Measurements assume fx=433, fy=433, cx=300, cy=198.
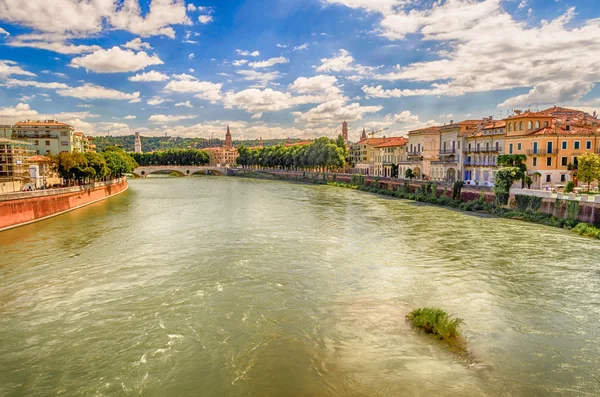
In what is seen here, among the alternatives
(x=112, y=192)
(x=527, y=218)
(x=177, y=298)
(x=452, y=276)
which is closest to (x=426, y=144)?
(x=527, y=218)

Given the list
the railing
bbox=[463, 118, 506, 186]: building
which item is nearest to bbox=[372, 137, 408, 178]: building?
bbox=[463, 118, 506, 186]: building

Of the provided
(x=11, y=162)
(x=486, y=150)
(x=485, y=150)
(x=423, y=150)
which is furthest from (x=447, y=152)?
(x=11, y=162)

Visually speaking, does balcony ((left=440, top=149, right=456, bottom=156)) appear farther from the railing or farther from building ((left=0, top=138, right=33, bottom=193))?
building ((left=0, top=138, right=33, bottom=193))

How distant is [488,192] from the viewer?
38781 millimetres

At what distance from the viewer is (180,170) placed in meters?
115

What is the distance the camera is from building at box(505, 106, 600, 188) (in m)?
40.0

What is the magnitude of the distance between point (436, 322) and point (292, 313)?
4.38 metres

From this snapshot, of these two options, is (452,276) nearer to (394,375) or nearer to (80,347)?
(394,375)

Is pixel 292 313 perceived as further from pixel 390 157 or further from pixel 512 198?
pixel 390 157

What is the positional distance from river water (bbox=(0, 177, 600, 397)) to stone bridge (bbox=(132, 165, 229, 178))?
8436cm

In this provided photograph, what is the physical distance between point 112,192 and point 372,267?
47822 millimetres

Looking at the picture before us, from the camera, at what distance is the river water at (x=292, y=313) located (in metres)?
9.95

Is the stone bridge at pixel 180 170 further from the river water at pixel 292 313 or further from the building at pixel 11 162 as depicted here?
the river water at pixel 292 313

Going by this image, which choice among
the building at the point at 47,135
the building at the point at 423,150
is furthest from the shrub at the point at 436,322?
the building at the point at 47,135
